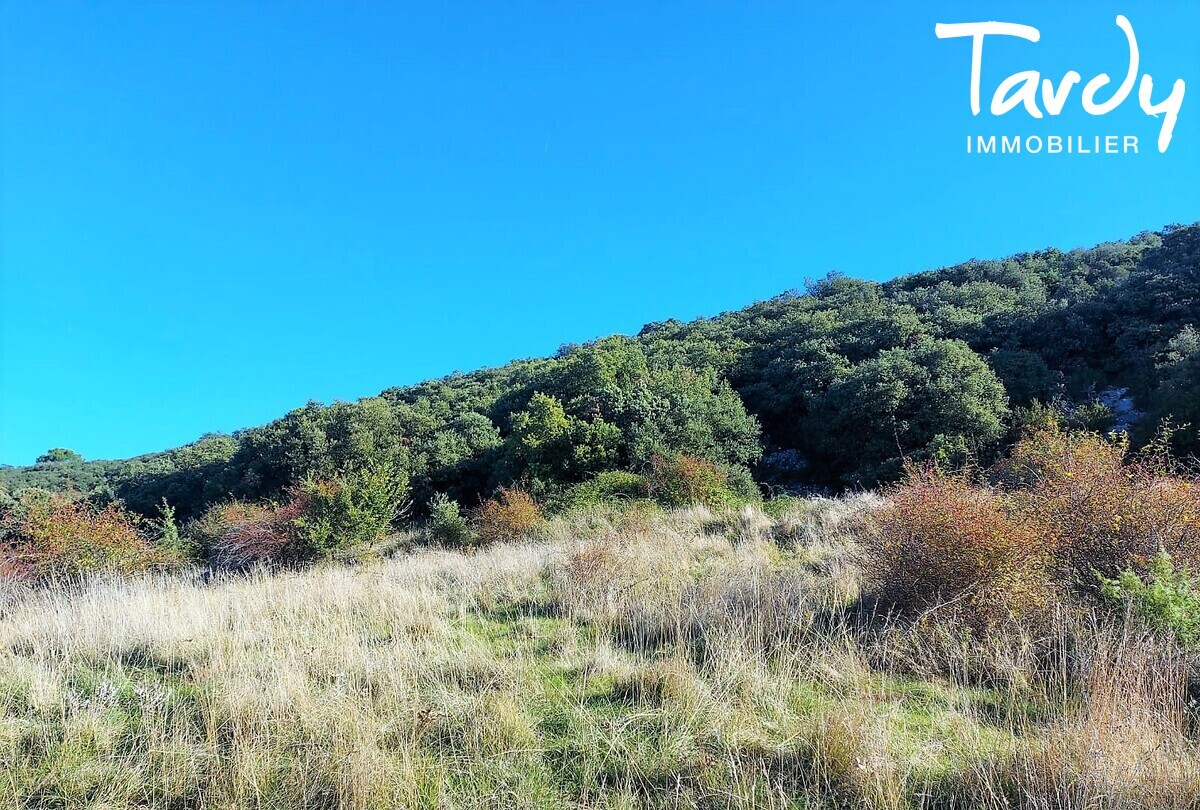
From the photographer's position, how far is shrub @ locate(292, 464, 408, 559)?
42.9 ft

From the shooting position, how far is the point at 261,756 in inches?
118

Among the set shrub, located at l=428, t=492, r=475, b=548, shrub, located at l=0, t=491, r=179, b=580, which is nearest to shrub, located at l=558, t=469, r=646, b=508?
shrub, located at l=428, t=492, r=475, b=548

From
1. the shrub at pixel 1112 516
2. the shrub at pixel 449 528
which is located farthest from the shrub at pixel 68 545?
the shrub at pixel 1112 516

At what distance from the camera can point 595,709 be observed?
3.65 m

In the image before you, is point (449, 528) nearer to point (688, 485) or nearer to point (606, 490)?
point (606, 490)

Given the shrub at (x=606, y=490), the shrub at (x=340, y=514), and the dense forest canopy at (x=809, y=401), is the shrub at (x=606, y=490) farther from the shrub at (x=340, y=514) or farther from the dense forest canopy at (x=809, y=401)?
the shrub at (x=340, y=514)

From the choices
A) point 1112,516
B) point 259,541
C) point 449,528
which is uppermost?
point 1112,516

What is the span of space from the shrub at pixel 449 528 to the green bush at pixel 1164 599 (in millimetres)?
13355

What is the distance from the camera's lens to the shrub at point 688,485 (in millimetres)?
16281

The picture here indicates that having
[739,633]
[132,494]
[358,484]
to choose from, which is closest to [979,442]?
[739,633]

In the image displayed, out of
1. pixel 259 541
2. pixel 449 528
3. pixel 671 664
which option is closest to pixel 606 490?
pixel 449 528

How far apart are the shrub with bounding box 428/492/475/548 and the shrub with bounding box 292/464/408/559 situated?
4.78 feet

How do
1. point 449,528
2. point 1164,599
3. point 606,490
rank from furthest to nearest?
point 606,490
point 449,528
point 1164,599

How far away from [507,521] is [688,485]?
5.64 metres
